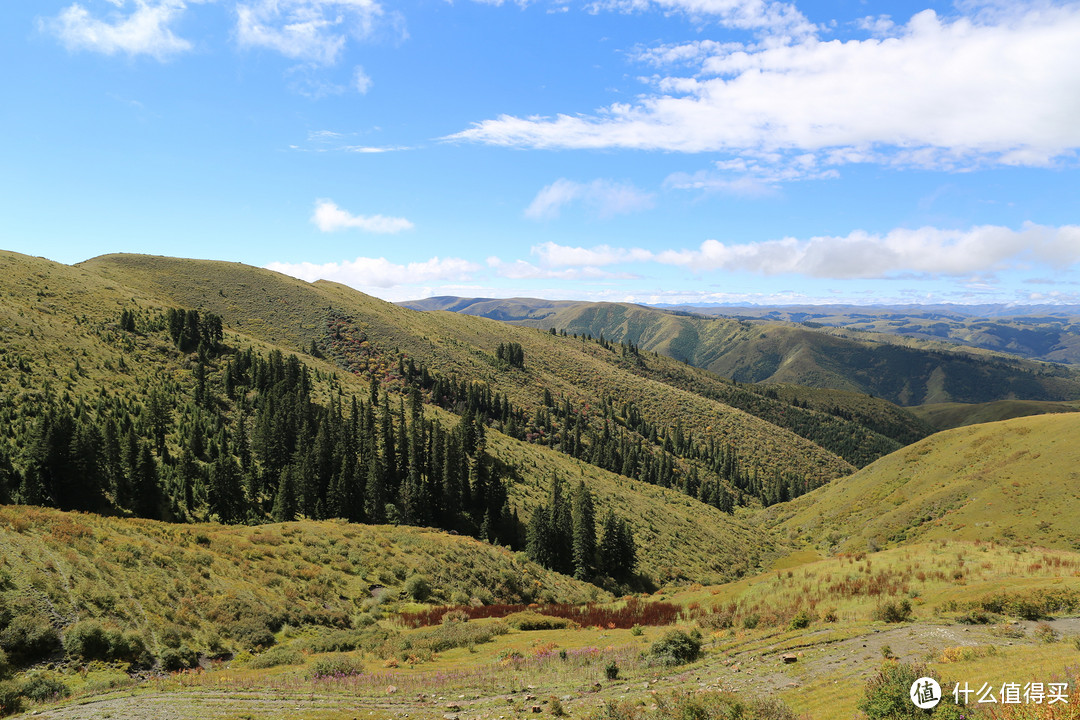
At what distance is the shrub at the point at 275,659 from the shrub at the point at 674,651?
15.3 meters

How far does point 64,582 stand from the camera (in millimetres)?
19844

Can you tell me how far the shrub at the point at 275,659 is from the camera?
20.5 metres

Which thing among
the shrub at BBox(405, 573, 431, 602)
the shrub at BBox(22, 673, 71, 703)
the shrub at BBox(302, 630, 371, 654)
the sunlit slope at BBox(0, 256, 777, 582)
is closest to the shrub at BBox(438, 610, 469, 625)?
the shrub at BBox(405, 573, 431, 602)

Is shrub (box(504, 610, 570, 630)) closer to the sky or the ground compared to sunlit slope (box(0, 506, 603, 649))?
closer to the ground

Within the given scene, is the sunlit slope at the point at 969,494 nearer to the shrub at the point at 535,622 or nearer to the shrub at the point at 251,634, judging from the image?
the shrub at the point at 535,622

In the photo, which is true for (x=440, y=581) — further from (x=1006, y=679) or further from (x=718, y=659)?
(x=1006, y=679)

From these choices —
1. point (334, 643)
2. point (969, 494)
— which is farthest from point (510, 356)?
point (334, 643)

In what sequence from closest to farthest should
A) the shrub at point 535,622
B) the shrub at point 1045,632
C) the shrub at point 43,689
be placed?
the shrub at point 43,689
the shrub at point 1045,632
the shrub at point 535,622

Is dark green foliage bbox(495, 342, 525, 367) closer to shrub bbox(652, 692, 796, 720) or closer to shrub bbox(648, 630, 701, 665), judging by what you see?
shrub bbox(648, 630, 701, 665)

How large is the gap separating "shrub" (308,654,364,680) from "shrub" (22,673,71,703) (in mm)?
7245

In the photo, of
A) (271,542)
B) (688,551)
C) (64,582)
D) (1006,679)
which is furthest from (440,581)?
(688,551)

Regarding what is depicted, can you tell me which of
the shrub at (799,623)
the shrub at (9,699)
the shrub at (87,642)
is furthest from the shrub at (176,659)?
the shrub at (799,623)

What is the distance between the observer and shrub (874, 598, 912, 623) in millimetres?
19250

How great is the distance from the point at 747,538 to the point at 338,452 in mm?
66024
